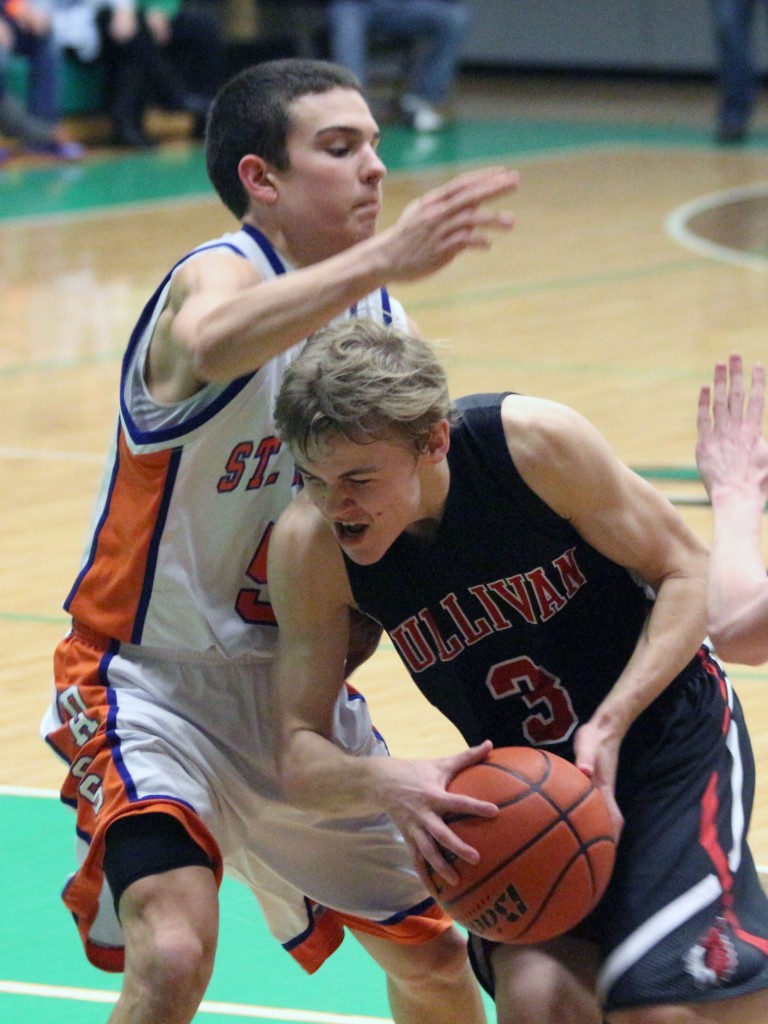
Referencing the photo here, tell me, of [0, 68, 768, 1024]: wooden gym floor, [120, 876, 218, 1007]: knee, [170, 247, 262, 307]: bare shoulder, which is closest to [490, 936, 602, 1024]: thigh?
[120, 876, 218, 1007]: knee

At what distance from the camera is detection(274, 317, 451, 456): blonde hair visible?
3.00m

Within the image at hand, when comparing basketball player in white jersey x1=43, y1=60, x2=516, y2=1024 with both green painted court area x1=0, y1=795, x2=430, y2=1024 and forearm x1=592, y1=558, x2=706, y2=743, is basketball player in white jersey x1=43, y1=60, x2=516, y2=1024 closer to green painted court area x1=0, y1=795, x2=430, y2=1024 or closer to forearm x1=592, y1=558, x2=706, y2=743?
green painted court area x1=0, y1=795, x2=430, y2=1024

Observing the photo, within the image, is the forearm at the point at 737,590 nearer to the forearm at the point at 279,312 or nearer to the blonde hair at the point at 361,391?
the blonde hair at the point at 361,391

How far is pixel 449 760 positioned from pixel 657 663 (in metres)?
0.38

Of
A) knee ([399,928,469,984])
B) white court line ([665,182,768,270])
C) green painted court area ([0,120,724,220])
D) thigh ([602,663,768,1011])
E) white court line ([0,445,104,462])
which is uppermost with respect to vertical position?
thigh ([602,663,768,1011])

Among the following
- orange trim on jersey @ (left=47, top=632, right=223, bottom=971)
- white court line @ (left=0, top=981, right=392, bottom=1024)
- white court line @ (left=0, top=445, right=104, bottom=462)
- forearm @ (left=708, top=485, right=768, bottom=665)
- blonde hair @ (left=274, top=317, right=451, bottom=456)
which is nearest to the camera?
forearm @ (left=708, top=485, right=768, bottom=665)

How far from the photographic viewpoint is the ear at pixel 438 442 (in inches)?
122

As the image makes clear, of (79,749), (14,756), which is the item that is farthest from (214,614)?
(14,756)

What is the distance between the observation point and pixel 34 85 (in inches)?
671

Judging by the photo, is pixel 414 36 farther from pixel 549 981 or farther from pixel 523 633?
pixel 549 981

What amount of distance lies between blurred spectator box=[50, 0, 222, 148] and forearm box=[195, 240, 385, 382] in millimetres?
14753

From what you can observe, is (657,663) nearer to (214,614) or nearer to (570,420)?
(570,420)

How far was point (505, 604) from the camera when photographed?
3.21 meters

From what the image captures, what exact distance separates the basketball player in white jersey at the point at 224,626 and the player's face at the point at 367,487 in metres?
0.24
